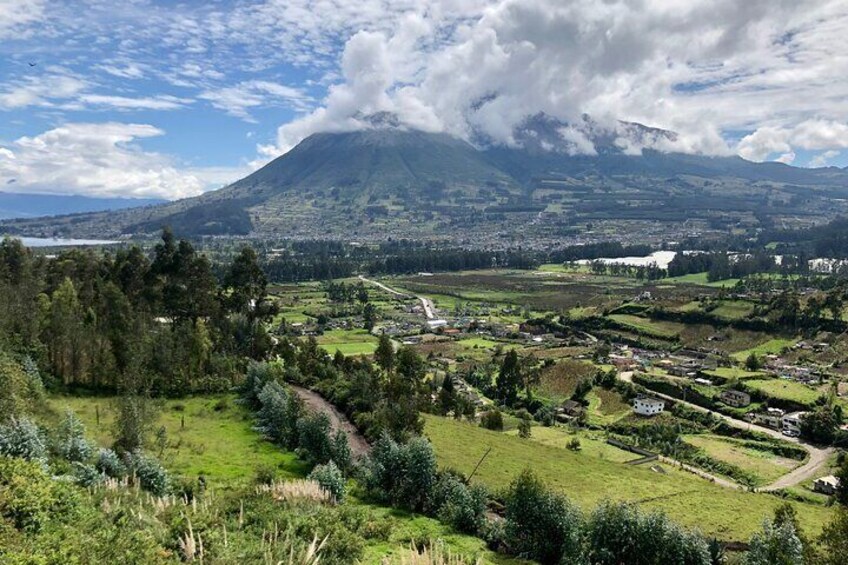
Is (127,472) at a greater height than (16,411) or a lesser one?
lesser

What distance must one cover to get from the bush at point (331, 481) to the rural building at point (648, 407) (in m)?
47.7

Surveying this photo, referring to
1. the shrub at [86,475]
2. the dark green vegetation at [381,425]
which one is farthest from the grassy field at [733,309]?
the shrub at [86,475]

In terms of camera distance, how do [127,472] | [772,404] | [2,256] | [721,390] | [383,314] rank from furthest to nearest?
[383,314], [721,390], [772,404], [2,256], [127,472]

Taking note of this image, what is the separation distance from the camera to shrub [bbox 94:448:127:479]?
2627cm

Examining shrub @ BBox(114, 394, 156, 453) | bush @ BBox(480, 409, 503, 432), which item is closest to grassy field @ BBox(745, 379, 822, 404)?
bush @ BBox(480, 409, 503, 432)

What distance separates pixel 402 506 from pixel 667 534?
1252 cm

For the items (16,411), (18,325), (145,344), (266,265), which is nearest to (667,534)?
(16,411)

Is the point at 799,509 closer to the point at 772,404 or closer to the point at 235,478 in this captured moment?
the point at 772,404

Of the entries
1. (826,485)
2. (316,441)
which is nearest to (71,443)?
(316,441)

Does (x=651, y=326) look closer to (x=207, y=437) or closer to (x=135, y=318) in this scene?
(x=135, y=318)

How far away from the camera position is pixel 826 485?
4606 centimetres

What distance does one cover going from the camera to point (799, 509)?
3994 cm

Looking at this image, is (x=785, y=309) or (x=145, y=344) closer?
(x=145, y=344)

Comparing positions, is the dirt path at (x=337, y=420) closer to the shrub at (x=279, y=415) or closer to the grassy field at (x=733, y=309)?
the shrub at (x=279, y=415)
